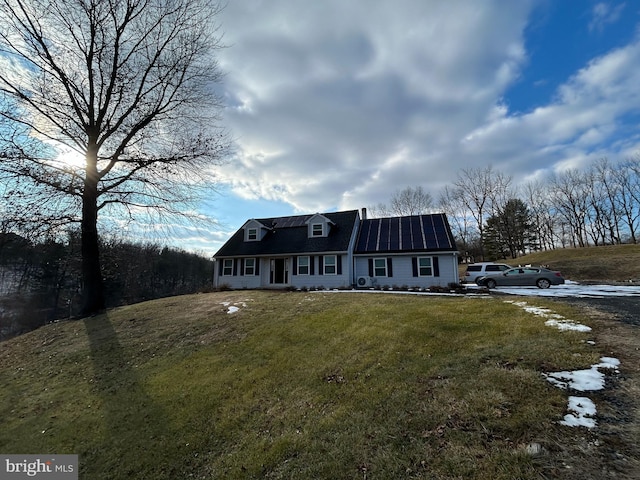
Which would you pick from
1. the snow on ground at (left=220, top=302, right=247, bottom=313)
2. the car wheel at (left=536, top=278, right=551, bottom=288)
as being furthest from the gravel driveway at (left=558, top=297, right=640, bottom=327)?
the snow on ground at (left=220, top=302, right=247, bottom=313)

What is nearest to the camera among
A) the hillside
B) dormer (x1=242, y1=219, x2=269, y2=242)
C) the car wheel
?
the car wheel

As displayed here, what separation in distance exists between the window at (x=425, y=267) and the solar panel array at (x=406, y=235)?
2.66 feet

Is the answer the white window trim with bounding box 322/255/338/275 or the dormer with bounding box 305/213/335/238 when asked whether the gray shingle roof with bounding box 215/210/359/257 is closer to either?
the dormer with bounding box 305/213/335/238

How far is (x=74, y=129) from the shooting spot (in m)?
13.2

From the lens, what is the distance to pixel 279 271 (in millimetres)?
22719

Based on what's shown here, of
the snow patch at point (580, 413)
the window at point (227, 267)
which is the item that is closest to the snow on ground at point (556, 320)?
the snow patch at point (580, 413)

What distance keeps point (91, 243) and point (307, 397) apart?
14212 mm

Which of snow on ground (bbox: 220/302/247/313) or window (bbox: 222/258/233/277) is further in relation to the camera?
window (bbox: 222/258/233/277)

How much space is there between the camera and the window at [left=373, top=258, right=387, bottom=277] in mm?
20141

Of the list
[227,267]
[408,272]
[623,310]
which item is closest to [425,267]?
[408,272]

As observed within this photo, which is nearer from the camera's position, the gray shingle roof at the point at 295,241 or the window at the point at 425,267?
the window at the point at 425,267

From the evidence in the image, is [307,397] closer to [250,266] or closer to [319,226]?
[319,226]

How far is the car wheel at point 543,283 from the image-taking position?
1792 cm

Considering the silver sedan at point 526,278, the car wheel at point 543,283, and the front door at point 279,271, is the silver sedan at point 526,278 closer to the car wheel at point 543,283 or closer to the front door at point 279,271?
the car wheel at point 543,283
